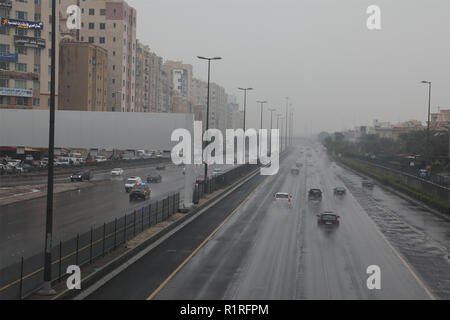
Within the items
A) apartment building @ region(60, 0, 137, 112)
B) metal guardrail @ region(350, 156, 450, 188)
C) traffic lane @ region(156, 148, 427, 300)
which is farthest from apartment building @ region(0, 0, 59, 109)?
traffic lane @ region(156, 148, 427, 300)

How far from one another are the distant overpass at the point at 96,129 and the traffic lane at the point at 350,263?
37.1 feet

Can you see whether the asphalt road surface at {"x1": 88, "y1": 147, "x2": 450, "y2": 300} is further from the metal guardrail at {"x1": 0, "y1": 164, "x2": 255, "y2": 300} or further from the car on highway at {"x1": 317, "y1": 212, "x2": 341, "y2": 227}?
the metal guardrail at {"x1": 0, "y1": 164, "x2": 255, "y2": 300}

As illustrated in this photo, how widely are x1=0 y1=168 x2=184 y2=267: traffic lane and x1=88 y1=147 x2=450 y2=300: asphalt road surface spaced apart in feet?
20.7

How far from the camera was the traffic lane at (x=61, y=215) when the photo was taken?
24391mm

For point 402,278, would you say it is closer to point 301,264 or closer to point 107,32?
point 301,264

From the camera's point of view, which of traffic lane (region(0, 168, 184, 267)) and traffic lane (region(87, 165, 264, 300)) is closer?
traffic lane (region(87, 165, 264, 300))

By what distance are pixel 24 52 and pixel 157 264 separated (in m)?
70.5

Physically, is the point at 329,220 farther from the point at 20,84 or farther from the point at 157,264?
the point at 20,84

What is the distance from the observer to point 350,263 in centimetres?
2105

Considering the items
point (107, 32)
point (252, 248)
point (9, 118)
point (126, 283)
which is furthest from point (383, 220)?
point (107, 32)

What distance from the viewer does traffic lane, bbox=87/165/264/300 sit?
1617 cm

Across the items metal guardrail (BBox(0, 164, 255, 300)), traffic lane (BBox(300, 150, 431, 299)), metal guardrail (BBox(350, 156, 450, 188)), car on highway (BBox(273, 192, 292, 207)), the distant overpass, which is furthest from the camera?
metal guardrail (BBox(350, 156, 450, 188))

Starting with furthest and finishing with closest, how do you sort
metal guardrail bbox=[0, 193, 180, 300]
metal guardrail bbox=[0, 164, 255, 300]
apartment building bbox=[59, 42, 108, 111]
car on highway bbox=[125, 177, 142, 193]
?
apartment building bbox=[59, 42, 108, 111] → car on highway bbox=[125, 177, 142, 193] → metal guardrail bbox=[0, 164, 255, 300] → metal guardrail bbox=[0, 193, 180, 300]

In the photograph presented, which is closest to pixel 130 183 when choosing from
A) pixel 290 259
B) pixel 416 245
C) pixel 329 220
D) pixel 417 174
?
pixel 329 220
